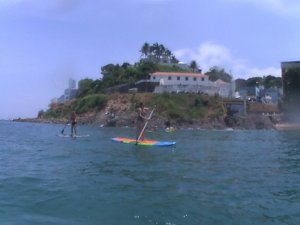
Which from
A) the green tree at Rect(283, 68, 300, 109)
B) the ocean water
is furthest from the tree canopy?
the ocean water

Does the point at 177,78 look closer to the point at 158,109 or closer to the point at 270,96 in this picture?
the point at 158,109

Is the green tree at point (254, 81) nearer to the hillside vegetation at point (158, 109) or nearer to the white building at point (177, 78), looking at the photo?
the white building at point (177, 78)

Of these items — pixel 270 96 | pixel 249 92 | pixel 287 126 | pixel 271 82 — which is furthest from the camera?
pixel 271 82

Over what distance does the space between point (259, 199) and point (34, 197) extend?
617cm

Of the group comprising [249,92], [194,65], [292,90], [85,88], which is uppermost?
[194,65]

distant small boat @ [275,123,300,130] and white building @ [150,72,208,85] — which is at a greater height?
white building @ [150,72,208,85]

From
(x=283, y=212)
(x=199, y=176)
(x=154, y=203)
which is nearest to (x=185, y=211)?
(x=154, y=203)

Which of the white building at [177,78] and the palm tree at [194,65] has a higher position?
the palm tree at [194,65]

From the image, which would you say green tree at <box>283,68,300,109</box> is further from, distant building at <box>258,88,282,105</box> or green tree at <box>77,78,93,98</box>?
green tree at <box>77,78,93,98</box>

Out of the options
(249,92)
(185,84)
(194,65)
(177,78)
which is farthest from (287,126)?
(194,65)

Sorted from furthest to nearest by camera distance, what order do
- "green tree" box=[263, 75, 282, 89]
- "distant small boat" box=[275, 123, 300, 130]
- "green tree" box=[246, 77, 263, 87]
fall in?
"green tree" box=[246, 77, 263, 87] < "green tree" box=[263, 75, 282, 89] < "distant small boat" box=[275, 123, 300, 130]

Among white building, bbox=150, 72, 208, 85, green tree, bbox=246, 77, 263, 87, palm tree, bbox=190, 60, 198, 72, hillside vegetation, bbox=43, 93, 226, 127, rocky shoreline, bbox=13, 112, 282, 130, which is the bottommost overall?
rocky shoreline, bbox=13, 112, 282, 130

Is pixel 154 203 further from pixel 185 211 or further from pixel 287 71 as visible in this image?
→ pixel 287 71

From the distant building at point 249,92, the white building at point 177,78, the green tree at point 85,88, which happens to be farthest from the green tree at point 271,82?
the green tree at point 85,88
